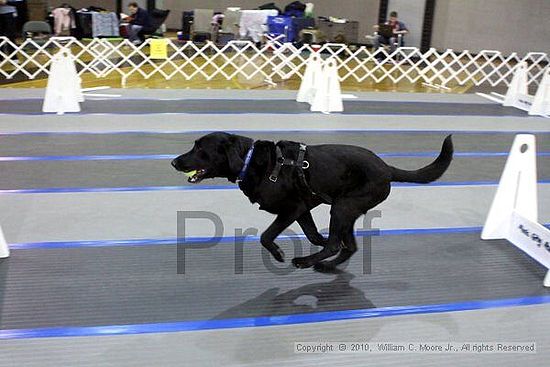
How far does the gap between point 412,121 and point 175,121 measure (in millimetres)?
3459

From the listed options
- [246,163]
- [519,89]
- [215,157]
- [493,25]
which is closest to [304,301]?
[246,163]

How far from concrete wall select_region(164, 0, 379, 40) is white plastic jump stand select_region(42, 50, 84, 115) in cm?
1424

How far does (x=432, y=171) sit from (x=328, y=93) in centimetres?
528

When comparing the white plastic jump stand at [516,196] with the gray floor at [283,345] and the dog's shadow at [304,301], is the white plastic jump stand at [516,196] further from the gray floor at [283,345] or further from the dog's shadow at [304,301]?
the dog's shadow at [304,301]

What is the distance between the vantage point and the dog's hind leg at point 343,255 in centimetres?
337

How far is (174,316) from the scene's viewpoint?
9.23 ft

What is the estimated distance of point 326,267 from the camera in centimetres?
343

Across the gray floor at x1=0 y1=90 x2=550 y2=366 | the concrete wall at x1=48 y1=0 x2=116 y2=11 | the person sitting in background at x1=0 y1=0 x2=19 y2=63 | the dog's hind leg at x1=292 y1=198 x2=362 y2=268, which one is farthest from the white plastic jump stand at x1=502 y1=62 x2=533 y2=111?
the concrete wall at x1=48 y1=0 x2=116 y2=11

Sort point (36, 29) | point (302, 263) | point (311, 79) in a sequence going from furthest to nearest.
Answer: point (36, 29)
point (311, 79)
point (302, 263)

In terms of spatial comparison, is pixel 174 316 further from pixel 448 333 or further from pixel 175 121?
pixel 175 121

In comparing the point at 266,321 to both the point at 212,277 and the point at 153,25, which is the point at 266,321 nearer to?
the point at 212,277

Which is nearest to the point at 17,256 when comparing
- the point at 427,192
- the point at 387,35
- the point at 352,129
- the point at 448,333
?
the point at 448,333

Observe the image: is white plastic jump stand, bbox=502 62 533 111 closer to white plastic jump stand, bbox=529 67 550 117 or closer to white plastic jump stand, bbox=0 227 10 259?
white plastic jump stand, bbox=529 67 550 117

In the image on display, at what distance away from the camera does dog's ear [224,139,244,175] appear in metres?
3.03
